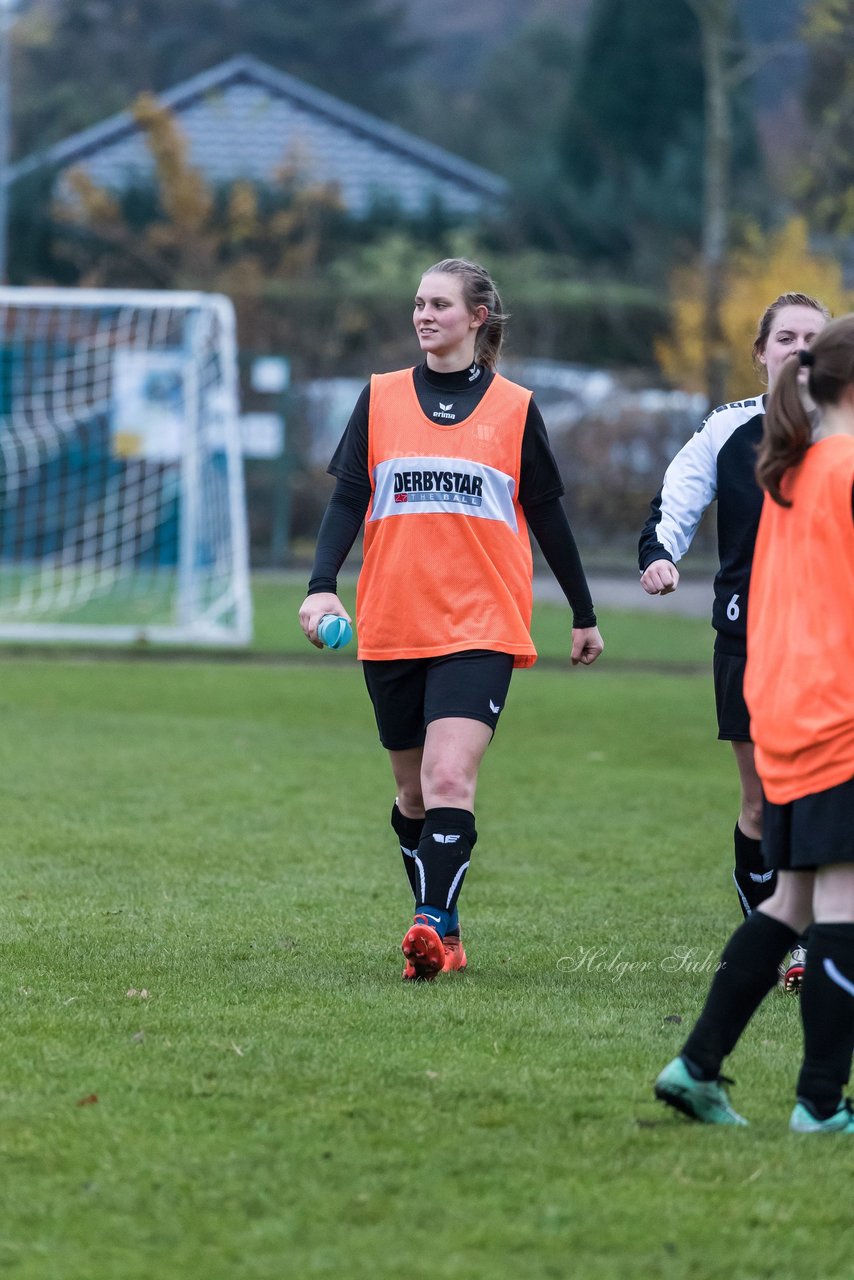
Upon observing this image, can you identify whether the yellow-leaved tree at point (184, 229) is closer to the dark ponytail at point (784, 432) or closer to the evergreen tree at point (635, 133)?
the evergreen tree at point (635, 133)

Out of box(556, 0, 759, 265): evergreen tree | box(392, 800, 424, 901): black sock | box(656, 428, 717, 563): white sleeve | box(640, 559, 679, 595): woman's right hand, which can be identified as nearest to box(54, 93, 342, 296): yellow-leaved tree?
box(556, 0, 759, 265): evergreen tree

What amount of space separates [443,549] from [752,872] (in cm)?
125

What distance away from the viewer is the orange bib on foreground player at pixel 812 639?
Result: 3754 millimetres

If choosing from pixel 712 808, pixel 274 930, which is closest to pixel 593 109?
pixel 712 808

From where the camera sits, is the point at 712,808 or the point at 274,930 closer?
the point at 274,930

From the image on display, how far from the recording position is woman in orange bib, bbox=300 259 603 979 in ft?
17.5

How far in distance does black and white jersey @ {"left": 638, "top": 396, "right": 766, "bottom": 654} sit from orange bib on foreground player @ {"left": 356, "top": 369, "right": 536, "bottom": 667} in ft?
1.39

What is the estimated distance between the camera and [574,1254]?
3229 mm

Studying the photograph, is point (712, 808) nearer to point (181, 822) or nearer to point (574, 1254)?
point (181, 822)

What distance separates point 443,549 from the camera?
542cm

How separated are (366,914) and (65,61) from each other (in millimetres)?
53797

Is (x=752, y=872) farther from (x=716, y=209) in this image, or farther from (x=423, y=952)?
(x=716, y=209)

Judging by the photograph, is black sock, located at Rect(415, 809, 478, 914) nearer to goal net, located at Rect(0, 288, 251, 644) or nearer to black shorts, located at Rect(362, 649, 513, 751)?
black shorts, located at Rect(362, 649, 513, 751)

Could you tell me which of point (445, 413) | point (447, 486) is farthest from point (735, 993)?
point (445, 413)
